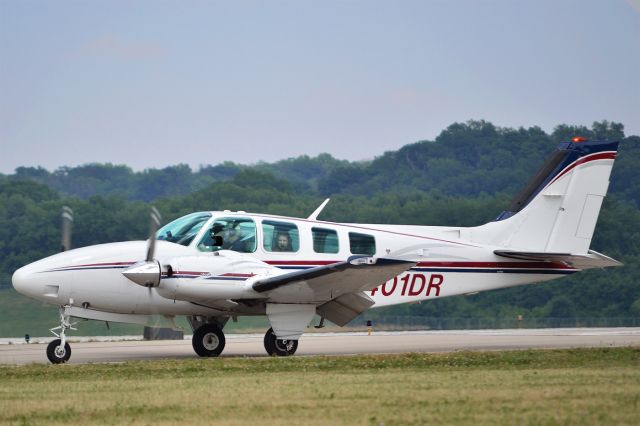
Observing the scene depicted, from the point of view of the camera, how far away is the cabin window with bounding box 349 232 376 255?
2258 cm

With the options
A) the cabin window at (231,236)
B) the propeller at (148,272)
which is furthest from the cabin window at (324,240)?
the propeller at (148,272)

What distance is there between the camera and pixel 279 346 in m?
21.5

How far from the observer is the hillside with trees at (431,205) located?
203 feet

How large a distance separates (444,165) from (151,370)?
9771cm

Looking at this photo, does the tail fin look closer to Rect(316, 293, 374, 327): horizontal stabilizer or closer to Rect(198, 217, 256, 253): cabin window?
Rect(316, 293, 374, 327): horizontal stabilizer

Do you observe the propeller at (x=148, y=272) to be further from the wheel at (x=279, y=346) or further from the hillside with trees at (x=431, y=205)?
the hillside with trees at (x=431, y=205)

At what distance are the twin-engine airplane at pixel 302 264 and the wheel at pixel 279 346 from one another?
0.02 m

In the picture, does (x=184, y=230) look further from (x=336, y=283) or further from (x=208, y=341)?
(x=336, y=283)

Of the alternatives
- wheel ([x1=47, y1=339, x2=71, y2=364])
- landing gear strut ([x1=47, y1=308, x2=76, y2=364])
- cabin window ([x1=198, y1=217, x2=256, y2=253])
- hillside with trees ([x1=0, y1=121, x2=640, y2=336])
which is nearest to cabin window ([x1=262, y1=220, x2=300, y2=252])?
cabin window ([x1=198, y1=217, x2=256, y2=253])

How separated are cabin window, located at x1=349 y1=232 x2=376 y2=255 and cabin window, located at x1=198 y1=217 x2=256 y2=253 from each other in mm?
2232

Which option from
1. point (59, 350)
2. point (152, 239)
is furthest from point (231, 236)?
point (59, 350)

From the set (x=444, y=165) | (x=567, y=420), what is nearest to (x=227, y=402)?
(x=567, y=420)

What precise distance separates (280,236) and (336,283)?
69.0 inches

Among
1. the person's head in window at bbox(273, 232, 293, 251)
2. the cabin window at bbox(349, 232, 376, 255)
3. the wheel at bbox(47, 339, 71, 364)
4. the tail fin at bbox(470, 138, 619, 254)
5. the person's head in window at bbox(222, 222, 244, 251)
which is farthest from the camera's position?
the tail fin at bbox(470, 138, 619, 254)
